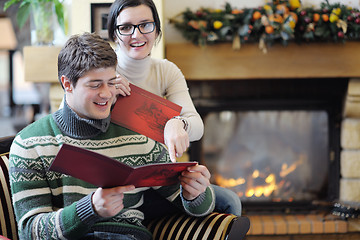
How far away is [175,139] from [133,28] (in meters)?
0.44

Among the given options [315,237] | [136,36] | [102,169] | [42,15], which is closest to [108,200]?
[102,169]

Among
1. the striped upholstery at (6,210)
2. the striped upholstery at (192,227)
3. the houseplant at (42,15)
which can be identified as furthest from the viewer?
the houseplant at (42,15)

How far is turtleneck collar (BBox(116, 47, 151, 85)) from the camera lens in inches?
61.3

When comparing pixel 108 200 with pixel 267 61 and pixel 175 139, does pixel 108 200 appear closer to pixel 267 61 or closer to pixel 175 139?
pixel 175 139

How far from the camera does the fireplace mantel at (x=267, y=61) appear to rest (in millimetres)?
2439

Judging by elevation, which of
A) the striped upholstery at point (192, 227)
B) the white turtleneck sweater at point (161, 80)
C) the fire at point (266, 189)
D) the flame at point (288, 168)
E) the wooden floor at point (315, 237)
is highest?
the white turtleneck sweater at point (161, 80)

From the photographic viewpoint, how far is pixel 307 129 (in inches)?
113

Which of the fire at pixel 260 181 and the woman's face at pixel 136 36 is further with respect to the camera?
the fire at pixel 260 181

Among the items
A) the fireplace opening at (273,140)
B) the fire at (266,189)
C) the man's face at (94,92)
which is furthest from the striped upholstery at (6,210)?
the fire at (266,189)

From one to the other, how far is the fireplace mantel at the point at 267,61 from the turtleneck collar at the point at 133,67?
84 centimetres

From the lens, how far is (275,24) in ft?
7.61

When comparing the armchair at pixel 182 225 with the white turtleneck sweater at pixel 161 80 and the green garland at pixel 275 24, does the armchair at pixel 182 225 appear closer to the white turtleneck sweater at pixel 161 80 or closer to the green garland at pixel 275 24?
the white turtleneck sweater at pixel 161 80

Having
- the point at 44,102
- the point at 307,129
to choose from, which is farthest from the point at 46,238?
the point at 44,102

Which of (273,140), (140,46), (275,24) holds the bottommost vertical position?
(273,140)
